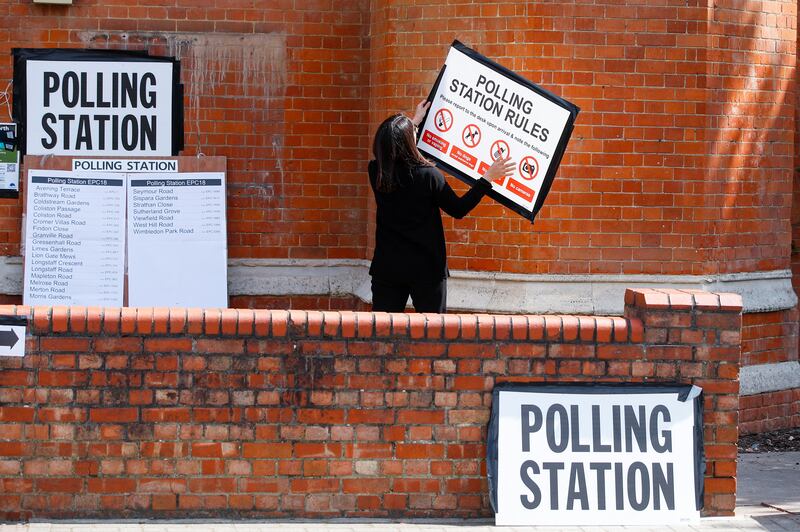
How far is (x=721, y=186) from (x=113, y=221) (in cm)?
420

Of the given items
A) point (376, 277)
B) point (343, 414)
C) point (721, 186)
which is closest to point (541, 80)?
point (721, 186)

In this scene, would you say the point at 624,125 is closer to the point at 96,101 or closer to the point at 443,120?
the point at 443,120

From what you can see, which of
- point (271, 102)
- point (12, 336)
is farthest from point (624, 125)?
point (12, 336)

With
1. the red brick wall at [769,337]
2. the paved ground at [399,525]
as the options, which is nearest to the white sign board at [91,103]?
the paved ground at [399,525]

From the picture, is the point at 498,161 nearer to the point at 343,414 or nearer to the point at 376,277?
the point at 376,277

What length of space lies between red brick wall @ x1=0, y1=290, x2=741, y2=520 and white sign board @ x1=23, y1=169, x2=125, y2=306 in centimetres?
283

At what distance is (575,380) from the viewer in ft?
19.5

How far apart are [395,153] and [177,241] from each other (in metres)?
2.65

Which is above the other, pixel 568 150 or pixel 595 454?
pixel 568 150

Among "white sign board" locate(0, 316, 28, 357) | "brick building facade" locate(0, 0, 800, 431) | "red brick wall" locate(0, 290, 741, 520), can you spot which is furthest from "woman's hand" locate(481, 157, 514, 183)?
"white sign board" locate(0, 316, 28, 357)

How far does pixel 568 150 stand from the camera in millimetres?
7953

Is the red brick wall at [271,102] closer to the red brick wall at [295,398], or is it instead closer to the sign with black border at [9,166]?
the sign with black border at [9,166]

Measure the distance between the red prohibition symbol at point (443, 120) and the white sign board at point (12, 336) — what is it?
8.08 ft

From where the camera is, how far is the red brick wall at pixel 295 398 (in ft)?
18.7
